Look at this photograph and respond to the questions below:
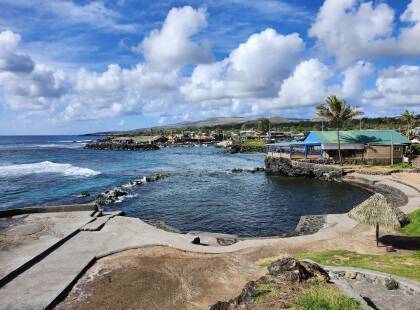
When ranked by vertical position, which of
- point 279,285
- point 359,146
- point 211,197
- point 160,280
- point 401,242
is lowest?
point 211,197

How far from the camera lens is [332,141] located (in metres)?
49.7

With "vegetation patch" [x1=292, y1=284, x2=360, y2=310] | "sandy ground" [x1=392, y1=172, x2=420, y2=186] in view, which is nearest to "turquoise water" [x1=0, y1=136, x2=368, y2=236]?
"sandy ground" [x1=392, y1=172, x2=420, y2=186]

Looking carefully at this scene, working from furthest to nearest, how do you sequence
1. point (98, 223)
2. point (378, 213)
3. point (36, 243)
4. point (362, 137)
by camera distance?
point (362, 137) → point (98, 223) → point (36, 243) → point (378, 213)

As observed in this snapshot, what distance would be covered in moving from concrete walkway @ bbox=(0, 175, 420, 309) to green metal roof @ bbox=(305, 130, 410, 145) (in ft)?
84.5

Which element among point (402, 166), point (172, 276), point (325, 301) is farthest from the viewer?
point (402, 166)

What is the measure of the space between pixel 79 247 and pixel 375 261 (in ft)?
44.8

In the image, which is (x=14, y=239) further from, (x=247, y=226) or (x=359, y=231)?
(x=359, y=231)

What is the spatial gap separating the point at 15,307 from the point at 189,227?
14.0m

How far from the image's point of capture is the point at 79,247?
17203 mm

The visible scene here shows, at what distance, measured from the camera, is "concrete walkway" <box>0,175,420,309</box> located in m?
12.5

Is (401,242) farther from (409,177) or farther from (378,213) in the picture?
(409,177)

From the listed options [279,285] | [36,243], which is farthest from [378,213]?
[36,243]

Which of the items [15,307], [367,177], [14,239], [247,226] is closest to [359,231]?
[247,226]

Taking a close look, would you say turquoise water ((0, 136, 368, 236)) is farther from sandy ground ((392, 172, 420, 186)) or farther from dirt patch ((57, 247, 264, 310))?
dirt patch ((57, 247, 264, 310))
